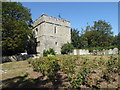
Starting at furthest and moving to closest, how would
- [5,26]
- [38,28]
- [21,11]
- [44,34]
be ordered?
[38,28]
[44,34]
[21,11]
[5,26]

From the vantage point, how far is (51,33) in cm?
1828

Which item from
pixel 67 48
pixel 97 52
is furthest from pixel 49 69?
pixel 97 52

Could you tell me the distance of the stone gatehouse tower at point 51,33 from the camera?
17406 mm

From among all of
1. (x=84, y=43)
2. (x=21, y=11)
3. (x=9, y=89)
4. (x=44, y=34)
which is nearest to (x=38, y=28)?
(x=44, y=34)

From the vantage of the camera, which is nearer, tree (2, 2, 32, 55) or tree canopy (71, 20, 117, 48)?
tree (2, 2, 32, 55)

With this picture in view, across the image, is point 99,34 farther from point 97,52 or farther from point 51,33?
point 51,33

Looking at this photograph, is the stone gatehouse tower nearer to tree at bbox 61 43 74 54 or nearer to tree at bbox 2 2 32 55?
tree at bbox 61 43 74 54

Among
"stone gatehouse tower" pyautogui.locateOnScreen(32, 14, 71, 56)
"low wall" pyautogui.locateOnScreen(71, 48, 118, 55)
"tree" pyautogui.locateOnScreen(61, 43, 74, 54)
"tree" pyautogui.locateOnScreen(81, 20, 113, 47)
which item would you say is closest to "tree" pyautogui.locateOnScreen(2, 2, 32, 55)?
"stone gatehouse tower" pyautogui.locateOnScreen(32, 14, 71, 56)

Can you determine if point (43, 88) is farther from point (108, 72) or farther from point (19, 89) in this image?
point (108, 72)

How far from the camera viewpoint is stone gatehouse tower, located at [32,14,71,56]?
17406 millimetres

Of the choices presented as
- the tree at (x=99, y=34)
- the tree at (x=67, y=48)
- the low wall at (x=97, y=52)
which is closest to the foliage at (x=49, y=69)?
the low wall at (x=97, y=52)

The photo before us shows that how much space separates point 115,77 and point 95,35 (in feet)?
88.6

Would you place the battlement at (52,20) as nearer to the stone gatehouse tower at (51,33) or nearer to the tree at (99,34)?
the stone gatehouse tower at (51,33)

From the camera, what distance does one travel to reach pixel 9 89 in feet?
12.1
